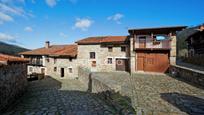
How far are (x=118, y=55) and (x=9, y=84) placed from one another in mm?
16365

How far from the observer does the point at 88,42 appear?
86.9 ft

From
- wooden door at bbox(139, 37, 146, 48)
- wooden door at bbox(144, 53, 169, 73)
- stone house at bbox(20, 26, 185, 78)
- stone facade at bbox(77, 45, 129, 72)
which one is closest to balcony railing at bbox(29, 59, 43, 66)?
stone house at bbox(20, 26, 185, 78)

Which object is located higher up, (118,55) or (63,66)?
(118,55)

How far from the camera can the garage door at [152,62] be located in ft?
64.6

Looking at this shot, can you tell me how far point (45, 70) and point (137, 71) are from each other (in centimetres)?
1931

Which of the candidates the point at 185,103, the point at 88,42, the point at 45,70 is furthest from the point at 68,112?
the point at 45,70

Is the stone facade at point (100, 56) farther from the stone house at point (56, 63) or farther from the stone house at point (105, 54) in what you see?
the stone house at point (56, 63)

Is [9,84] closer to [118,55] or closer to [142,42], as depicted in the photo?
[142,42]

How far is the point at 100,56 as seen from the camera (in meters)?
25.7

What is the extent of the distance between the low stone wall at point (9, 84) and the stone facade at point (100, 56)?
13669 mm

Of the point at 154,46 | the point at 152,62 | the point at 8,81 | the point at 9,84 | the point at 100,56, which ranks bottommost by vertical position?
the point at 9,84

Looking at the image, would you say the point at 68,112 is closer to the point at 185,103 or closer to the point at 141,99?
the point at 141,99

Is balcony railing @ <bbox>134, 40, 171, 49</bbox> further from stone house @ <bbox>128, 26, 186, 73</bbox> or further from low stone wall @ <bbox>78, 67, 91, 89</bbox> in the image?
low stone wall @ <bbox>78, 67, 91, 89</bbox>

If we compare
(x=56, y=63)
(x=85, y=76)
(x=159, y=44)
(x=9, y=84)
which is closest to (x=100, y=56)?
(x=85, y=76)
